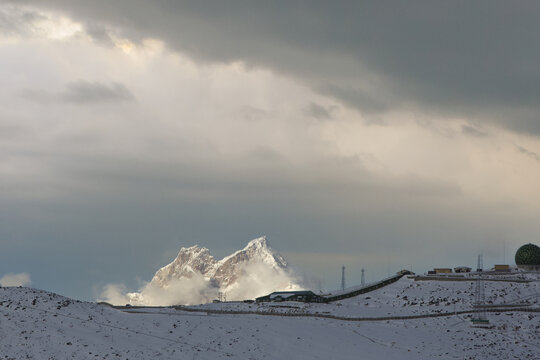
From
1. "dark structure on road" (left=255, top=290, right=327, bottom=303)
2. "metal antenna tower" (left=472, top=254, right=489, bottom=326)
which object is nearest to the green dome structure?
"metal antenna tower" (left=472, top=254, right=489, bottom=326)

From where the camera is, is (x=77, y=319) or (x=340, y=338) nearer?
(x=77, y=319)

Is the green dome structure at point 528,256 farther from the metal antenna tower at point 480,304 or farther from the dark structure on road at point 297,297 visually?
the dark structure on road at point 297,297

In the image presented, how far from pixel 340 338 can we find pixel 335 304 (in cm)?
3751

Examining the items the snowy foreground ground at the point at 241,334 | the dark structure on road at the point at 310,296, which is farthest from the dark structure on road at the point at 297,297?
the snowy foreground ground at the point at 241,334

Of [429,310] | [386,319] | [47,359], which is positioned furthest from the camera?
[429,310]

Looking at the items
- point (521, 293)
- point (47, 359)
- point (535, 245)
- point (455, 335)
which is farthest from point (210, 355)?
point (535, 245)

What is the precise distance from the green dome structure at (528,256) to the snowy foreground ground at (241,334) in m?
38.1

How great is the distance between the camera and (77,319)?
81312mm

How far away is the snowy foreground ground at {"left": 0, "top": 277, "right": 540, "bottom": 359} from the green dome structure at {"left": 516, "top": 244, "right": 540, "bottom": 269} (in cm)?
3813

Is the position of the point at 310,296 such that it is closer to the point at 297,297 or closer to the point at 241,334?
the point at 297,297

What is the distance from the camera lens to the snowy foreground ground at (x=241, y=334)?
2835 inches

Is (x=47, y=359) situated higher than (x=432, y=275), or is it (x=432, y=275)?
(x=432, y=275)

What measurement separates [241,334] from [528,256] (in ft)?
292

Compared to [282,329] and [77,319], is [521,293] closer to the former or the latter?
[282,329]
